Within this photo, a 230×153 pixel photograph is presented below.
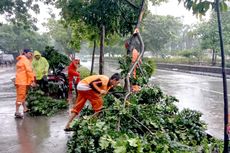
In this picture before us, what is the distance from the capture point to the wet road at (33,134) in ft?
18.2

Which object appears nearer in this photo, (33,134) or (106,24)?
(33,134)

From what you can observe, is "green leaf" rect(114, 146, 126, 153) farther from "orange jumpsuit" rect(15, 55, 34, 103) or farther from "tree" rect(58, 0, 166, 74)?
"tree" rect(58, 0, 166, 74)

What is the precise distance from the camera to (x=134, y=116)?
207 inches

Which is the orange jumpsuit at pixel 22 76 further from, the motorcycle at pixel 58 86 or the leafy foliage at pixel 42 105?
the motorcycle at pixel 58 86

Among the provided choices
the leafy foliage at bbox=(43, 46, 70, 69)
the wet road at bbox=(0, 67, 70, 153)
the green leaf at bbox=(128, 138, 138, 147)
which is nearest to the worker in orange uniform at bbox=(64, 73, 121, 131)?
the wet road at bbox=(0, 67, 70, 153)

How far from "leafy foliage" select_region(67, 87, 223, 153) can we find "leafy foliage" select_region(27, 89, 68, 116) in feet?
9.07

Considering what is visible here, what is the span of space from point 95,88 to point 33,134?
1614 mm

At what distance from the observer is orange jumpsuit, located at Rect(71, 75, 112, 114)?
6090mm

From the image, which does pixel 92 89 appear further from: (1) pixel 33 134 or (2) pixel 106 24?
(2) pixel 106 24

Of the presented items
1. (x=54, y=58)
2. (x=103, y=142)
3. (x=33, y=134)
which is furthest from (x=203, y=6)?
(x=54, y=58)

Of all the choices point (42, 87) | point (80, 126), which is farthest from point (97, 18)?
point (80, 126)

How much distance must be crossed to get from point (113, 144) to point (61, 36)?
102 feet

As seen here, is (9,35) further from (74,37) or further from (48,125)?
(48,125)

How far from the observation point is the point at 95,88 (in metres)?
6.07
